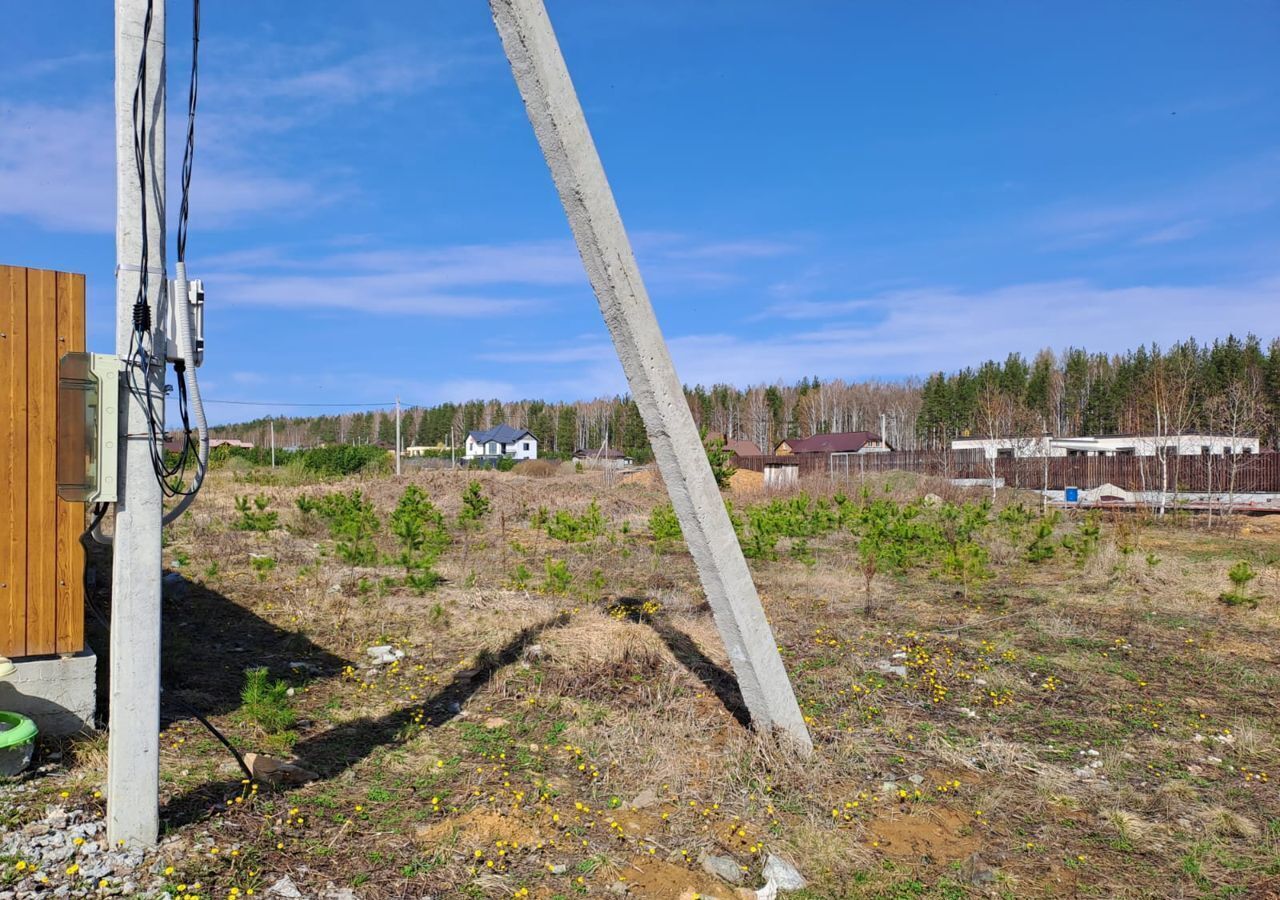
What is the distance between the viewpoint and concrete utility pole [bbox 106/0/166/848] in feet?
10.3

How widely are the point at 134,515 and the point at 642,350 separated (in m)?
2.36

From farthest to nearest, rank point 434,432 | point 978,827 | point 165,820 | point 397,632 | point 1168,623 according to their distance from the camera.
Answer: point 434,432, point 1168,623, point 397,632, point 978,827, point 165,820

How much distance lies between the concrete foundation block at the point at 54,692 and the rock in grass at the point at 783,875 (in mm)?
3655

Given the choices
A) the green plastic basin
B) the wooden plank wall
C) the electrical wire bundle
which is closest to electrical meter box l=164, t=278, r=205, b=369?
the electrical wire bundle

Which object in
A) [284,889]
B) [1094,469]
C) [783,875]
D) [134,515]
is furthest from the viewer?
[1094,469]

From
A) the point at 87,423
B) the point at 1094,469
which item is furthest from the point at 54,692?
the point at 1094,469

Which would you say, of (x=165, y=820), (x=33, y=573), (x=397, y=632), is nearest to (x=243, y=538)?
(x=397, y=632)

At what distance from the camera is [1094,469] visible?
3238cm

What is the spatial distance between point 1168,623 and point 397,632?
7673 mm

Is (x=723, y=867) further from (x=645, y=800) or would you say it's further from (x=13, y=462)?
(x=13, y=462)

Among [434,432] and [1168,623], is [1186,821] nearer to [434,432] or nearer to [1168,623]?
[1168,623]

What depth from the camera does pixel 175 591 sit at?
825 cm

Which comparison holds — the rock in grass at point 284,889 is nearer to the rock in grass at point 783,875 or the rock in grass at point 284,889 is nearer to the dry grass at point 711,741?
the dry grass at point 711,741

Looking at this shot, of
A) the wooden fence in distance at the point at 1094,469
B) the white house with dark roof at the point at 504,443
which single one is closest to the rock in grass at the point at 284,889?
the wooden fence in distance at the point at 1094,469
